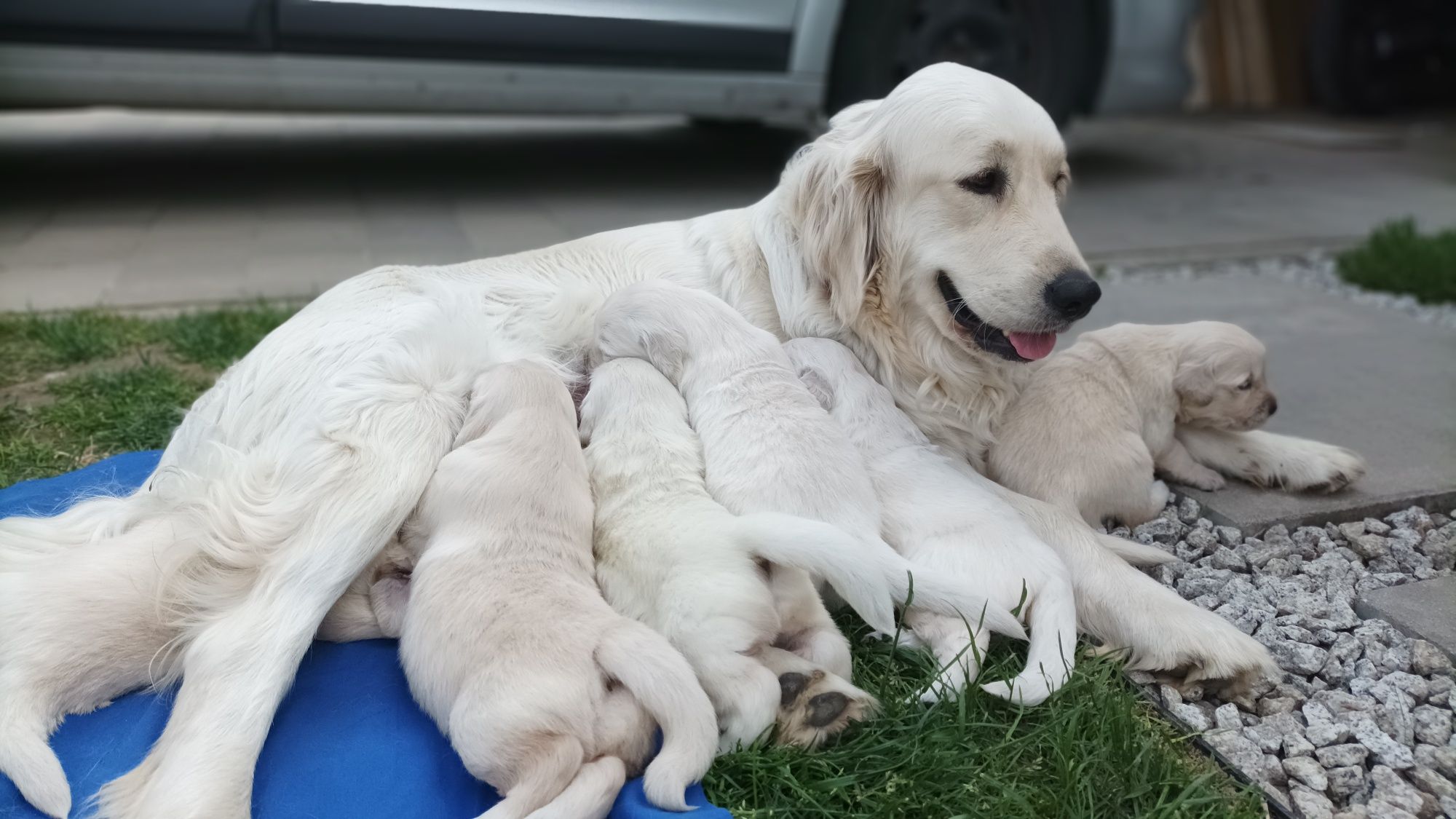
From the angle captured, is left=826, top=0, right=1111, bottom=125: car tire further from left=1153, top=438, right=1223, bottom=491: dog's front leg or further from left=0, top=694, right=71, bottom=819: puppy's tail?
left=0, top=694, right=71, bottom=819: puppy's tail

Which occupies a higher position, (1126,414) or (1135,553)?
(1126,414)

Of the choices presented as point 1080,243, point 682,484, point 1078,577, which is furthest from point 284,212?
point 1078,577

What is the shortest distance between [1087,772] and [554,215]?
16.0 ft

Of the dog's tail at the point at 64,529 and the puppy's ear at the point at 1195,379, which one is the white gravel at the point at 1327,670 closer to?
the puppy's ear at the point at 1195,379

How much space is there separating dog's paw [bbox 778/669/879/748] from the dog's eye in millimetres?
1195

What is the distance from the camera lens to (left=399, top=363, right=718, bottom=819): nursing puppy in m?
1.82

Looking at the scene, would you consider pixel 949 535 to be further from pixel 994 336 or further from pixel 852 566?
pixel 994 336

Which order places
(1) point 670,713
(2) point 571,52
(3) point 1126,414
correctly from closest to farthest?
(1) point 670,713 → (3) point 1126,414 → (2) point 571,52

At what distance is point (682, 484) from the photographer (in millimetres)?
2305

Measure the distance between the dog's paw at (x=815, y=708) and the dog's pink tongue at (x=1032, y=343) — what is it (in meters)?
0.98

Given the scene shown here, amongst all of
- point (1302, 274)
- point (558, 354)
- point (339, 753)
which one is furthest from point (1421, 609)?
point (1302, 274)

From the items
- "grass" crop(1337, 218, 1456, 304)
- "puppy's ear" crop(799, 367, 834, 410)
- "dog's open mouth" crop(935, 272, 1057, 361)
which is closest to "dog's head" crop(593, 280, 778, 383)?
"puppy's ear" crop(799, 367, 834, 410)

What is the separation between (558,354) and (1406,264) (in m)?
4.48

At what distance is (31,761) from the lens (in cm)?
194
